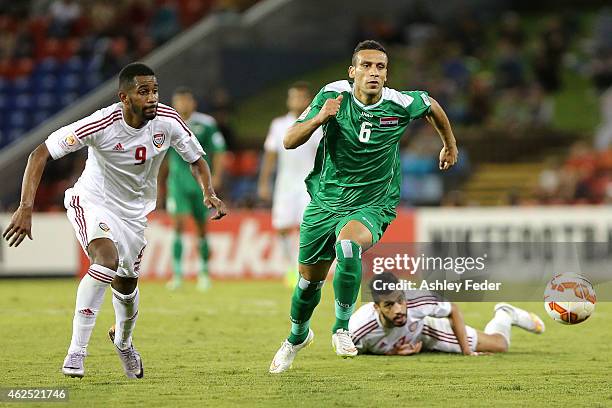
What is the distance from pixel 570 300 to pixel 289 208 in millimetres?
6769

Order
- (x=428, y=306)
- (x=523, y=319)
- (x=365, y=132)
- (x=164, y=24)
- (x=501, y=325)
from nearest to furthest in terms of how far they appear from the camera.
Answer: (x=365, y=132)
(x=428, y=306)
(x=501, y=325)
(x=523, y=319)
(x=164, y=24)

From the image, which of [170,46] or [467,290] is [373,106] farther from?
[170,46]

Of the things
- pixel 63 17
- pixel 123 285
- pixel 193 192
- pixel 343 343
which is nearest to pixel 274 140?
pixel 193 192

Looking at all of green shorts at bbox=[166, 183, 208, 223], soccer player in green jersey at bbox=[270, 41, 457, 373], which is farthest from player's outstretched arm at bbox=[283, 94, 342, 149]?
green shorts at bbox=[166, 183, 208, 223]

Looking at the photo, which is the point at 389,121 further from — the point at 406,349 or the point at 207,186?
the point at 406,349

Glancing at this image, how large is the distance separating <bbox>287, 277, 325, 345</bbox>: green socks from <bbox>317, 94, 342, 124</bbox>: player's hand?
3.98 ft

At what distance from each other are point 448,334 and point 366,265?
819 mm

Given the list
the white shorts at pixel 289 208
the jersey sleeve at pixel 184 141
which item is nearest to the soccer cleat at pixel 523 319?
the jersey sleeve at pixel 184 141

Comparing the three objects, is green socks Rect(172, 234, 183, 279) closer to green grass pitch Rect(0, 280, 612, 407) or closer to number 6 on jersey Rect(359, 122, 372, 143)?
green grass pitch Rect(0, 280, 612, 407)

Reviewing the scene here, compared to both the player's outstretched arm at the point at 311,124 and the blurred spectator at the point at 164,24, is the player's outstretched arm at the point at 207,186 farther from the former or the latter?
the blurred spectator at the point at 164,24

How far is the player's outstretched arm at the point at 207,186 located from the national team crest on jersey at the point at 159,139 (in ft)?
1.10

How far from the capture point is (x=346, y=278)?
26.4ft

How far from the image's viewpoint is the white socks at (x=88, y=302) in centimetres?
758

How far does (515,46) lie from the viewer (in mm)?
22984
